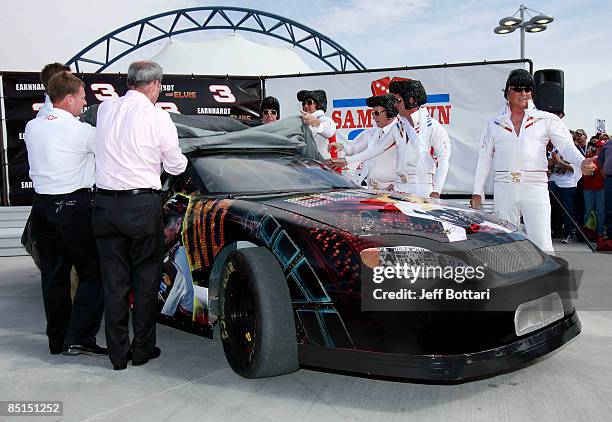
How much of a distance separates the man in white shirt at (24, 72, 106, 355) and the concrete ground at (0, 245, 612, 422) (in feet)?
0.71

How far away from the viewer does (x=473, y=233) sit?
278cm

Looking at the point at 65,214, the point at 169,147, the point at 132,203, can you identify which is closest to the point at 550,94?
the point at 169,147

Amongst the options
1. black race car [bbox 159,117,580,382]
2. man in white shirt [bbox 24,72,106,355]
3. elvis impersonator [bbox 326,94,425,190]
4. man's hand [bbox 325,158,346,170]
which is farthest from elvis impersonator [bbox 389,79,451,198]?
man in white shirt [bbox 24,72,106,355]

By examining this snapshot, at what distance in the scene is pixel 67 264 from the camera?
3785 mm

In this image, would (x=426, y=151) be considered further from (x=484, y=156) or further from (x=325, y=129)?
(x=325, y=129)

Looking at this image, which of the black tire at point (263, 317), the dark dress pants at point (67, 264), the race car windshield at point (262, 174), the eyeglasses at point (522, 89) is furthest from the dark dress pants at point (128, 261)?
the eyeglasses at point (522, 89)

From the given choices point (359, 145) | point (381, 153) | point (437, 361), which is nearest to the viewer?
point (437, 361)

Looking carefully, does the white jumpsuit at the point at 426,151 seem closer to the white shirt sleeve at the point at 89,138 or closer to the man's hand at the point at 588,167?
the man's hand at the point at 588,167

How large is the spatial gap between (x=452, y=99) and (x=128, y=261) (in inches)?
268

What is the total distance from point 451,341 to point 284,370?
0.82 meters

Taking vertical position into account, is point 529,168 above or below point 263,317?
above

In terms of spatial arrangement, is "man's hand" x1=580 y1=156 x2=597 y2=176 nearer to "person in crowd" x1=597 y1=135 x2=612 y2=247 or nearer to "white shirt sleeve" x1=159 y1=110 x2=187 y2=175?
"white shirt sleeve" x1=159 y1=110 x2=187 y2=175

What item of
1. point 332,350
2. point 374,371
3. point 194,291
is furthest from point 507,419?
point 194,291

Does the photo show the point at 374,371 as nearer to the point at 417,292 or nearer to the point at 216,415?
the point at 417,292
